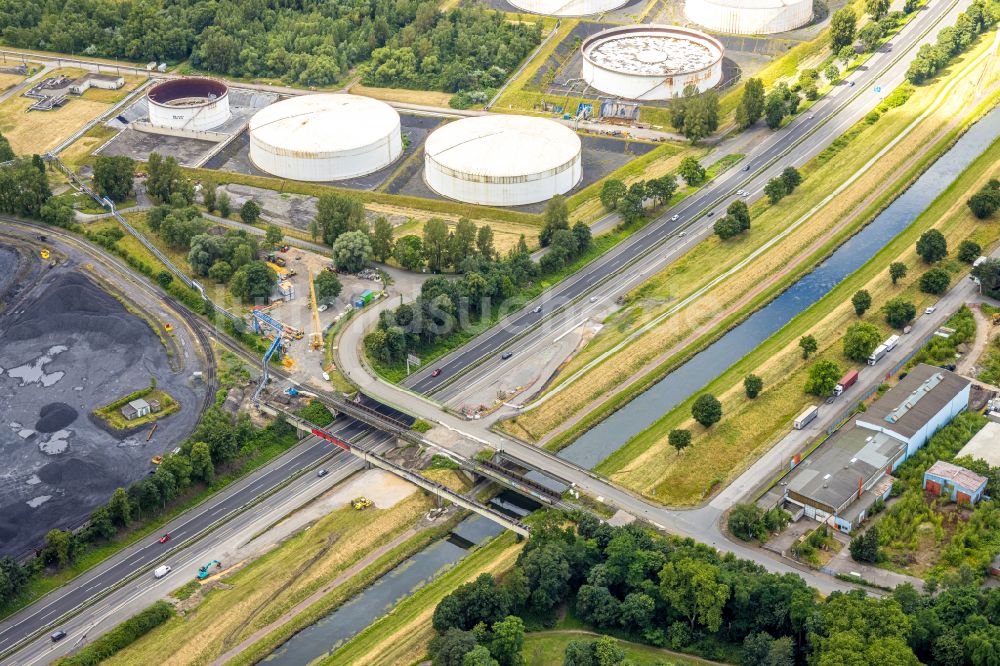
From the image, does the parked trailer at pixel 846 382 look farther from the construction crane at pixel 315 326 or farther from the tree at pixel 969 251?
the construction crane at pixel 315 326

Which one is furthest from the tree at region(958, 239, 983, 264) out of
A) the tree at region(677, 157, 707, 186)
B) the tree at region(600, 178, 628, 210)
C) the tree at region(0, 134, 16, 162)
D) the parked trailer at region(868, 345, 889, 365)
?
the tree at region(0, 134, 16, 162)

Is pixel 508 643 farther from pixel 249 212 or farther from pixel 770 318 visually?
pixel 249 212

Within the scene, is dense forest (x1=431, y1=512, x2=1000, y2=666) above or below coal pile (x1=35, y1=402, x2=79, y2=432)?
above

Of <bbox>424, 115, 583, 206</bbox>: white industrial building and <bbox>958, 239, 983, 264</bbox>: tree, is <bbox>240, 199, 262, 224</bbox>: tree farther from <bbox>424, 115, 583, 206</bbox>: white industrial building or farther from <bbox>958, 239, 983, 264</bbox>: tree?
<bbox>958, 239, 983, 264</bbox>: tree

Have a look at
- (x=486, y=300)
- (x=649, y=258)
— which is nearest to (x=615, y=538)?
(x=486, y=300)

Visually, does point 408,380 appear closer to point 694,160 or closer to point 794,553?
point 794,553

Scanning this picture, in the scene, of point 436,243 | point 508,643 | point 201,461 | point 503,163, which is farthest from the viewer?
point 503,163

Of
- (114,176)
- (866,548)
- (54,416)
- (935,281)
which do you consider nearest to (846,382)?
(935,281)
